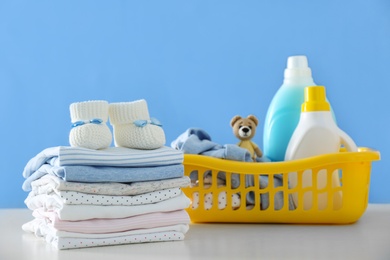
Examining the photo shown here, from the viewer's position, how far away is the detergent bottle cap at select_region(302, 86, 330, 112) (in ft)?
4.56

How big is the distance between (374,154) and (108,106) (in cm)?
50

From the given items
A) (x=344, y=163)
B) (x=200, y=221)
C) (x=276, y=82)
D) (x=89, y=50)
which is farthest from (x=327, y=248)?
(x=89, y=50)

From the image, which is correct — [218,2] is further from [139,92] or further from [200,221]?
[200,221]

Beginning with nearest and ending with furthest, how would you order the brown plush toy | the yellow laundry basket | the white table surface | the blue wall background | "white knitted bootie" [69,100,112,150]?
1. the white table surface
2. "white knitted bootie" [69,100,112,150]
3. the yellow laundry basket
4. the brown plush toy
5. the blue wall background

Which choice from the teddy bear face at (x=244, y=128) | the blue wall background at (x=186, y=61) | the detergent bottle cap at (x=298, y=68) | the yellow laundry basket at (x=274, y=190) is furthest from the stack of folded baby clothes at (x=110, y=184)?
the blue wall background at (x=186, y=61)

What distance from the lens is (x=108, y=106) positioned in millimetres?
1261

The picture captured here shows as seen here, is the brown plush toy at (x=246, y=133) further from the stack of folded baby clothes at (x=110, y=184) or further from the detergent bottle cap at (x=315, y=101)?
the stack of folded baby clothes at (x=110, y=184)

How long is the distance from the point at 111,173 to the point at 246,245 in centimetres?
25

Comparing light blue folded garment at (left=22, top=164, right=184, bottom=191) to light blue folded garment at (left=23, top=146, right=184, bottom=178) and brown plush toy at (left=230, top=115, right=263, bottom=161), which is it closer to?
light blue folded garment at (left=23, top=146, right=184, bottom=178)

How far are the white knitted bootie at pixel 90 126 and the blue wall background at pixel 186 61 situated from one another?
0.96 meters

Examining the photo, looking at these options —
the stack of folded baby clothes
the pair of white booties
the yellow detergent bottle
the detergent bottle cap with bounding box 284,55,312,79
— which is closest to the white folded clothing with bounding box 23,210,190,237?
the stack of folded baby clothes

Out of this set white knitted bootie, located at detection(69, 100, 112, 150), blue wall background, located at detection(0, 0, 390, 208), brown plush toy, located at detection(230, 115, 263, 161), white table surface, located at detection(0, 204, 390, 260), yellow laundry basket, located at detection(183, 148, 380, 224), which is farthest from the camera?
blue wall background, located at detection(0, 0, 390, 208)

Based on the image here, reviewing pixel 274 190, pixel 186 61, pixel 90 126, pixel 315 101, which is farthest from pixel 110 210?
pixel 186 61

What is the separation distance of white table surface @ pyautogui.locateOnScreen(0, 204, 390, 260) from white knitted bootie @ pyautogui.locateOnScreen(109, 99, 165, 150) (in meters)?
0.17
